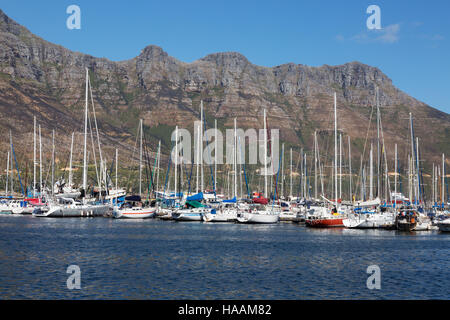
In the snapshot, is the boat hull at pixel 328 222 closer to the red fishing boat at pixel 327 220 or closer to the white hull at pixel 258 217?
the red fishing boat at pixel 327 220

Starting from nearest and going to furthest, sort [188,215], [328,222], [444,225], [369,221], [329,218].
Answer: [444,225] < [369,221] < [329,218] < [328,222] < [188,215]

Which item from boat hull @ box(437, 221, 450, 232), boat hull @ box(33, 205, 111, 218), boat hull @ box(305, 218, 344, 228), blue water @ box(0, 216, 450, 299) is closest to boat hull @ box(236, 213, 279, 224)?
boat hull @ box(305, 218, 344, 228)

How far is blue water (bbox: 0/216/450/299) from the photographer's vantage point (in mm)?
34000

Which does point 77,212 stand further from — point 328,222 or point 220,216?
point 328,222

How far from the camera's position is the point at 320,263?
46938 millimetres

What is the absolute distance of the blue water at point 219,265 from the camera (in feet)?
112

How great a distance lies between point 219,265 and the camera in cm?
4519

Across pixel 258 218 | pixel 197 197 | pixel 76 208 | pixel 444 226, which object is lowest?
pixel 444 226

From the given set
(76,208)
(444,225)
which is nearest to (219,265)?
(444,225)

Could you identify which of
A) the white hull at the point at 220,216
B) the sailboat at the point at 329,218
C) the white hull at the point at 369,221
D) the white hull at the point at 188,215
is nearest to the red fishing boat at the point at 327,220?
the sailboat at the point at 329,218
